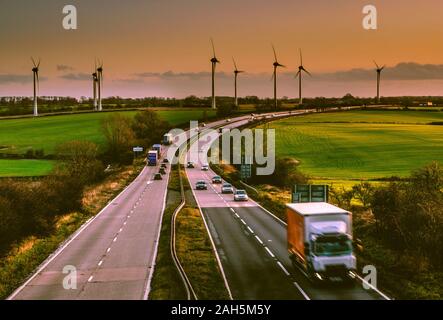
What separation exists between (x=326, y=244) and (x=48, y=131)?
15000cm

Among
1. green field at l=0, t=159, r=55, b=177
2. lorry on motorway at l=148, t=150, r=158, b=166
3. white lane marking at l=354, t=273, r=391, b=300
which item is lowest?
white lane marking at l=354, t=273, r=391, b=300

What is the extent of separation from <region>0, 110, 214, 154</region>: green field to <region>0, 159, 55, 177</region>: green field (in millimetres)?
15085

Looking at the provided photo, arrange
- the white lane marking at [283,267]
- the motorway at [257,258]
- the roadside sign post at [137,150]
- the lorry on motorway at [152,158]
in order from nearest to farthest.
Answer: the motorway at [257,258] → the white lane marking at [283,267] → the lorry on motorway at [152,158] → the roadside sign post at [137,150]

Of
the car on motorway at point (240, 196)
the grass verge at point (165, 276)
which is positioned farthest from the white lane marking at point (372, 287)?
the car on motorway at point (240, 196)

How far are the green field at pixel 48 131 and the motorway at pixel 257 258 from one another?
88452mm

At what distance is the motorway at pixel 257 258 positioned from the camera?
A: 26453 millimetres

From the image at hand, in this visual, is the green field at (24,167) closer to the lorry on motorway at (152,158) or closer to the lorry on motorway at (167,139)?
the lorry on motorway at (152,158)

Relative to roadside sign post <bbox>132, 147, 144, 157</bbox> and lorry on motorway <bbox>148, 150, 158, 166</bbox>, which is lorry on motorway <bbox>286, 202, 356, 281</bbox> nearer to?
lorry on motorway <bbox>148, 150, 158, 166</bbox>

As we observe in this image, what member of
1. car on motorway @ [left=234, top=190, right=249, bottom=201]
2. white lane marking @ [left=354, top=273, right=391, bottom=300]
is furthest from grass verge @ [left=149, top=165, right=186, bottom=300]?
car on motorway @ [left=234, top=190, right=249, bottom=201]

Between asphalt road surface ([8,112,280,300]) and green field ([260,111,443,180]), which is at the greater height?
→ green field ([260,111,443,180])

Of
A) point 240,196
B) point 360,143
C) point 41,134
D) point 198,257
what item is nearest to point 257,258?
point 198,257

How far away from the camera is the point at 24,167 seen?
349 ft

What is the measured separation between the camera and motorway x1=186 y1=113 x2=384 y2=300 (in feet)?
86.8

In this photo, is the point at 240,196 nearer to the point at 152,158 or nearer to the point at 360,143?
the point at 152,158
